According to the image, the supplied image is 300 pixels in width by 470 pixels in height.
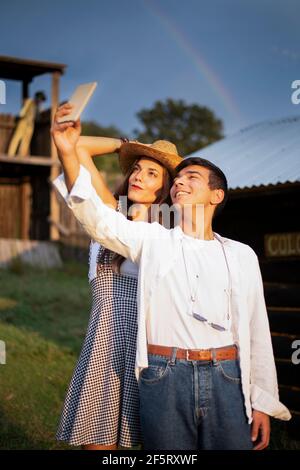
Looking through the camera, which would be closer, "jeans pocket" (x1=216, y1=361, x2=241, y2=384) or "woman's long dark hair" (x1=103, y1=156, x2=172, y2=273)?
"jeans pocket" (x1=216, y1=361, x2=241, y2=384)

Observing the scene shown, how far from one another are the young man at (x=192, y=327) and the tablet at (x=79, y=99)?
18 cm

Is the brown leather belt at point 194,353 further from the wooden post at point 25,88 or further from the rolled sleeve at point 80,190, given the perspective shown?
the wooden post at point 25,88

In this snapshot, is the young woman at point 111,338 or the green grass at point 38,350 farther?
the green grass at point 38,350

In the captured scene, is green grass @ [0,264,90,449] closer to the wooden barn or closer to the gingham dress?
the wooden barn

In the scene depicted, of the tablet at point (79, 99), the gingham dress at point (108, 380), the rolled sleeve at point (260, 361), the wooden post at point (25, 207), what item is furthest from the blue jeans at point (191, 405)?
the wooden post at point (25, 207)

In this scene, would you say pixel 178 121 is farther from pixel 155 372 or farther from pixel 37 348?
pixel 155 372

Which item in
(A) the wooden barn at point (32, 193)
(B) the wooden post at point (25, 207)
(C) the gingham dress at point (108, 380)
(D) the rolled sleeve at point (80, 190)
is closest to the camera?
(D) the rolled sleeve at point (80, 190)

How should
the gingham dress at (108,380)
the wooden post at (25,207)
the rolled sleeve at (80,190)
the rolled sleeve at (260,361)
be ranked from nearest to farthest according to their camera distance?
the rolled sleeve at (80,190) → the rolled sleeve at (260,361) → the gingham dress at (108,380) → the wooden post at (25,207)

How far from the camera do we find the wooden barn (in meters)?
17.5

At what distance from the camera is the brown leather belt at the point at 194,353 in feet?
9.89

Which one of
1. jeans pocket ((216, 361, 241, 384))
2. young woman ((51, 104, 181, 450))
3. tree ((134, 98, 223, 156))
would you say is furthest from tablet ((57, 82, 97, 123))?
tree ((134, 98, 223, 156))

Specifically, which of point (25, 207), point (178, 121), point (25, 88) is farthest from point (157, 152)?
point (178, 121)

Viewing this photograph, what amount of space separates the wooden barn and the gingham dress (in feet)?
44.0
